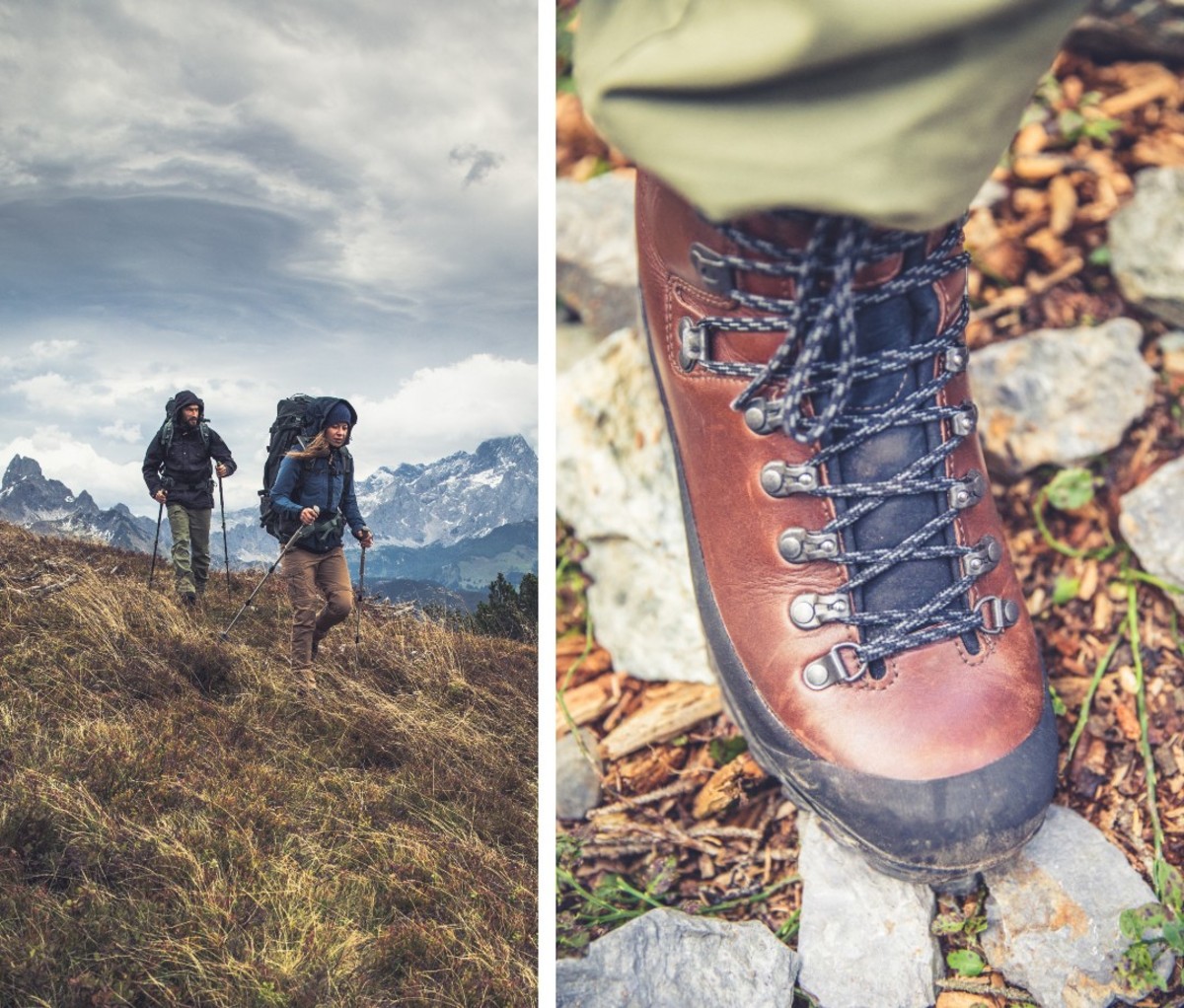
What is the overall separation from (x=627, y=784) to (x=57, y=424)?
2.85 ft

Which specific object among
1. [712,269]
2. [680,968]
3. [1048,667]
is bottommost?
[680,968]

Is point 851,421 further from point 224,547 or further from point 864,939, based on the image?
point 224,547

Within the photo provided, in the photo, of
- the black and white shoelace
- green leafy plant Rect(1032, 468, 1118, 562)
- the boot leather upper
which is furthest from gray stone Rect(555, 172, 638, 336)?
green leafy plant Rect(1032, 468, 1118, 562)

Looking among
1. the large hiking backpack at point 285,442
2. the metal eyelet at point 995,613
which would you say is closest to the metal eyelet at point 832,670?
the metal eyelet at point 995,613

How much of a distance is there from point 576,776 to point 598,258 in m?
0.84

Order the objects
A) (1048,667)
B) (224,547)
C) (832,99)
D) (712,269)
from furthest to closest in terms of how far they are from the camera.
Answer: (1048,667)
(224,547)
(712,269)
(832,99)

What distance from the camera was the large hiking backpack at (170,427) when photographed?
1071mm

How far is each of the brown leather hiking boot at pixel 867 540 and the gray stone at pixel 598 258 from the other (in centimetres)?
42

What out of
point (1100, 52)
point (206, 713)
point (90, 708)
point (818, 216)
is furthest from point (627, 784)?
point (1100, 52)

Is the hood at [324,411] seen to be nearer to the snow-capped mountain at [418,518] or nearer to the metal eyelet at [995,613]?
the snow-capped mountain at [418,518]

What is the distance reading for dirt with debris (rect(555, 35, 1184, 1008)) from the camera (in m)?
1.14

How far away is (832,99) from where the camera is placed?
757 mm

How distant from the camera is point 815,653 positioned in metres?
1.02

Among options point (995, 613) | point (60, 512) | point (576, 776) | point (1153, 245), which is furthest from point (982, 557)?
point (60, 512)
